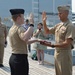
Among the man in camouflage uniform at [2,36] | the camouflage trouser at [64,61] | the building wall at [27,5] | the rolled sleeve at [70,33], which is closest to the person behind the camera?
the rolled sleeve at [70,33]

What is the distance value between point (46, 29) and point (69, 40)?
0.68m

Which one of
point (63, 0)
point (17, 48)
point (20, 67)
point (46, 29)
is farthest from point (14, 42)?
point (63, 0)

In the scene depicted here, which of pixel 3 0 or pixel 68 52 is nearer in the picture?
pixel 68 52

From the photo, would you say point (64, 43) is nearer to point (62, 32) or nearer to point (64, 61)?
point (62, 32)

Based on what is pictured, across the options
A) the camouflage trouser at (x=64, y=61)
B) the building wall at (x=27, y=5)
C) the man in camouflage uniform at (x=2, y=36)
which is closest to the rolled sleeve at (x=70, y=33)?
the camouflage trouser at (x=64, y=61)

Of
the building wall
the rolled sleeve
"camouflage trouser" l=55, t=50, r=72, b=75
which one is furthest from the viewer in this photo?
the building wall

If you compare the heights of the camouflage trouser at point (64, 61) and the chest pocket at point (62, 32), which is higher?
the chest pocket at point (62, 32)

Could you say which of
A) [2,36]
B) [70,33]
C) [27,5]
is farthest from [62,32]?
[27,5]

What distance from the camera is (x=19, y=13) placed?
414 cm

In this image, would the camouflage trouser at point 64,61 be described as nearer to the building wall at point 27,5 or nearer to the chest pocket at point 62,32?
the chest pocket at point 62,32

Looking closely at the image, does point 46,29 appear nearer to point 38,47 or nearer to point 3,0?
point 38,47

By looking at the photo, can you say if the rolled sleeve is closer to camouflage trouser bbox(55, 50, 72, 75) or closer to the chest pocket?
the chest pocket

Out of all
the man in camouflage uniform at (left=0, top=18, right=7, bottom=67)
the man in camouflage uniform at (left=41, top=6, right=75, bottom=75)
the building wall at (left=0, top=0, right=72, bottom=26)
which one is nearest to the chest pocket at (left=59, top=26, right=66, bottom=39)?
the man in camouflage uniform at (left=41, top=6, right=75, bottom=75)

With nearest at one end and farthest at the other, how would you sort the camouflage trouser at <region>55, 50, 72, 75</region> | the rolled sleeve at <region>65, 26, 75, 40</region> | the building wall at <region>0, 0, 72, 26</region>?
the rolled sleeve at <region>65, 26, 75, 40</region> → the camouflage trouser at <region>55, 50, 72, 75</region> → the building wall at <region>0, 0, 72, 26</region>
